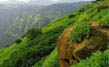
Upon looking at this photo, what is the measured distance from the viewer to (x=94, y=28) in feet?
42.2

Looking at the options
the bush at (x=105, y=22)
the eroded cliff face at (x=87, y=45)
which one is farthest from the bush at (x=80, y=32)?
the bush at (x=105, y=22)

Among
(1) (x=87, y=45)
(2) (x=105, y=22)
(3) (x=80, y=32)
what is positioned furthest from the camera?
(3) (x=80, y=32)

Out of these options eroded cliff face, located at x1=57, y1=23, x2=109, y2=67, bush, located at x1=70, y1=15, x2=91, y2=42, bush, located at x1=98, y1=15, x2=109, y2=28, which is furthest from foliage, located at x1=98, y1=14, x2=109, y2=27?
bush, located at x1=70, y1=15, x2=91, y2=42

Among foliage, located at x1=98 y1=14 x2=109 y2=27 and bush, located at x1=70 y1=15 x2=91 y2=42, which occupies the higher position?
foliage, located at x1=98 y1=14 x2=109 y2=27

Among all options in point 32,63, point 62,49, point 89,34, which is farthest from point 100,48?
point 32,63

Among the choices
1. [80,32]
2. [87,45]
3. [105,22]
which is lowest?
[87,45]

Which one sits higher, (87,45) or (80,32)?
(80,32)

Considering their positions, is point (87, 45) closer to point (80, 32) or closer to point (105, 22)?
point (80, 32)

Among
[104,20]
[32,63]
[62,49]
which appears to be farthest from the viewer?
[32,63]

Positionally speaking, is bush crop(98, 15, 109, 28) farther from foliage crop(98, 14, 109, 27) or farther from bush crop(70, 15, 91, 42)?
bush crop(70, 15, 91, 42)

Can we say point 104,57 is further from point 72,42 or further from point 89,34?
point 72,42

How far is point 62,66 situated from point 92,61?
6407 millimetres

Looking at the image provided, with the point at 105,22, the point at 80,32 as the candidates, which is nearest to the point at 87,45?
the point at 80,32

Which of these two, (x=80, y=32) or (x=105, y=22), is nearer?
(x=105, y=22)
